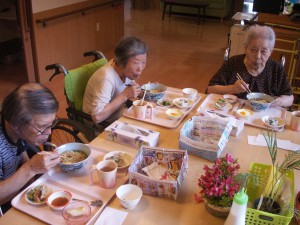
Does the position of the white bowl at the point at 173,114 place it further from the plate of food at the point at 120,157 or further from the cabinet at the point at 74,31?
the cabinet at the point at 74,31

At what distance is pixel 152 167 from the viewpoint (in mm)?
1436

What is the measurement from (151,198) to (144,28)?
6.05m

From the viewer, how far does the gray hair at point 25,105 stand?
52.7 inches

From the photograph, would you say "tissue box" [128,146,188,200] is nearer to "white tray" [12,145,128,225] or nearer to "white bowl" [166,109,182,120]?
"white tray" [12,145,128,225]

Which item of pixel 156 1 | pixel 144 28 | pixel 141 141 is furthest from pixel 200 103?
pixel 156 1

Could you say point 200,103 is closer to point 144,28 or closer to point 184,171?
point 184,171

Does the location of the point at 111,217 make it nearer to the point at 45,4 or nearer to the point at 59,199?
the point at 59,199

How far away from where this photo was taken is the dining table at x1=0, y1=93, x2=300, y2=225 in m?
1.22

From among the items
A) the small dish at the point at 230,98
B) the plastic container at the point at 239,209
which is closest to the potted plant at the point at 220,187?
the plastic container at the point at 239,209

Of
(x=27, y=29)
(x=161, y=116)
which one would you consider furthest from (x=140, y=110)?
(x=27, y=29)

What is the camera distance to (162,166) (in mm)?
1449

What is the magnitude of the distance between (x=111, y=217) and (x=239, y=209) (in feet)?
1.53

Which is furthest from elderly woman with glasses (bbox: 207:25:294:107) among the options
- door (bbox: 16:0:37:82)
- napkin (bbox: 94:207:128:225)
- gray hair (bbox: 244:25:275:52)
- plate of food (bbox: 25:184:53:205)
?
door (bbox: 16:0:37:82)

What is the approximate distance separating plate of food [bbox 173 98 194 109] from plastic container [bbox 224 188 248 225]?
3.35 ft
